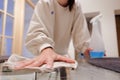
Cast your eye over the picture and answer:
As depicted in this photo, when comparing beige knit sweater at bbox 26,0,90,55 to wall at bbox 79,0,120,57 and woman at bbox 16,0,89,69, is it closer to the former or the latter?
woman at bbox 16,0,89,69

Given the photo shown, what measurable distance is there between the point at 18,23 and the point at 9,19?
0.66ft

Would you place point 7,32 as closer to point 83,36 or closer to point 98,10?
point 98,10

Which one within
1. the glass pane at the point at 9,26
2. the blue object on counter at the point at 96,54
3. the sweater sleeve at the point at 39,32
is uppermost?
the glass pane at the point at 9,26

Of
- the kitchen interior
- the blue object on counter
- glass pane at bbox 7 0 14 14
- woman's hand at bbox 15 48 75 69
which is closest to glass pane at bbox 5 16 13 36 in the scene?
the kitchen interior

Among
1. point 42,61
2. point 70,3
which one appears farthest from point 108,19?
point 42,61

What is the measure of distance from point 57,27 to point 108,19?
1.16 m

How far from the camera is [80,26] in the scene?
1.05 meters

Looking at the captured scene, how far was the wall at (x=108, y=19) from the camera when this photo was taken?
189 centimetres

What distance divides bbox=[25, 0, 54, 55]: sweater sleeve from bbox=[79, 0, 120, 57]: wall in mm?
1198

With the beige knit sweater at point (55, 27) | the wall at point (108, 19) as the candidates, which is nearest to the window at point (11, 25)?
the wall at point (108, 19)

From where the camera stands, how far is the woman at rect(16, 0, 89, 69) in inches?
31.5

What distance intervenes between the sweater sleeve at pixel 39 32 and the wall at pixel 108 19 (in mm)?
1198

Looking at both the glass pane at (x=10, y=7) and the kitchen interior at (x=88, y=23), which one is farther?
the glass pane at (x=10, y=7)

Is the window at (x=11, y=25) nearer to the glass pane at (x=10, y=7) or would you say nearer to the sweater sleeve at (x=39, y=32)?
the glass pane at (x=10, y=7)
